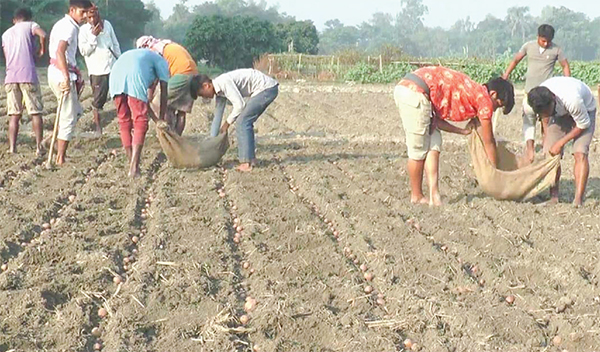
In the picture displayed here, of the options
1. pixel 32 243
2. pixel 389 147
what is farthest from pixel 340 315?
pixel 389 147

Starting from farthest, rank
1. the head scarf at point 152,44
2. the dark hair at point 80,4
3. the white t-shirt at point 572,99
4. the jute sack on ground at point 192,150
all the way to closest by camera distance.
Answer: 1. the head scarf at point 152,44
2. the dark hair at point 80,4
3. the jute sack on ground at point 192,150
4. the white t-shirt at point 572,99

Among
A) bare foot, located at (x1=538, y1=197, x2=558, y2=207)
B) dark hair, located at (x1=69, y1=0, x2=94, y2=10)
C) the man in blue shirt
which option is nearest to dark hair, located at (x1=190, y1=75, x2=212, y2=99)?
the man in blue shirt

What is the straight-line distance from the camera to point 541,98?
583cm

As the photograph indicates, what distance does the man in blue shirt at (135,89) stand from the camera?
7.09 m

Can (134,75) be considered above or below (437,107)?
above

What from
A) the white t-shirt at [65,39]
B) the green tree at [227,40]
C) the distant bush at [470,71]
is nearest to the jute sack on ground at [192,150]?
the white t-shirt at [65,39]

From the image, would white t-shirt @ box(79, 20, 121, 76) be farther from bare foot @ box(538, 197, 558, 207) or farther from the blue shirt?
bare foot @ box(538, 197, 558, 207)

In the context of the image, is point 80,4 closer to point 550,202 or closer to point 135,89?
point 135,89

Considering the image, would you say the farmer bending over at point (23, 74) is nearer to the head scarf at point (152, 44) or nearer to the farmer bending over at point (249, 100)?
the head scarf at point (152, 44)

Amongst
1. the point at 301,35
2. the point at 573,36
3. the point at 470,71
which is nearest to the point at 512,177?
the point at 470,71

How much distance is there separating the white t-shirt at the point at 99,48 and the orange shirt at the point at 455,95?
12.6 ft

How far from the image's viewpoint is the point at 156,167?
7.77 m

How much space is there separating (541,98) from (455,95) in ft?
2.02

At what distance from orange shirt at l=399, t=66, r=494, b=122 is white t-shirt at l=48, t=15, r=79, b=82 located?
10.9 ft
